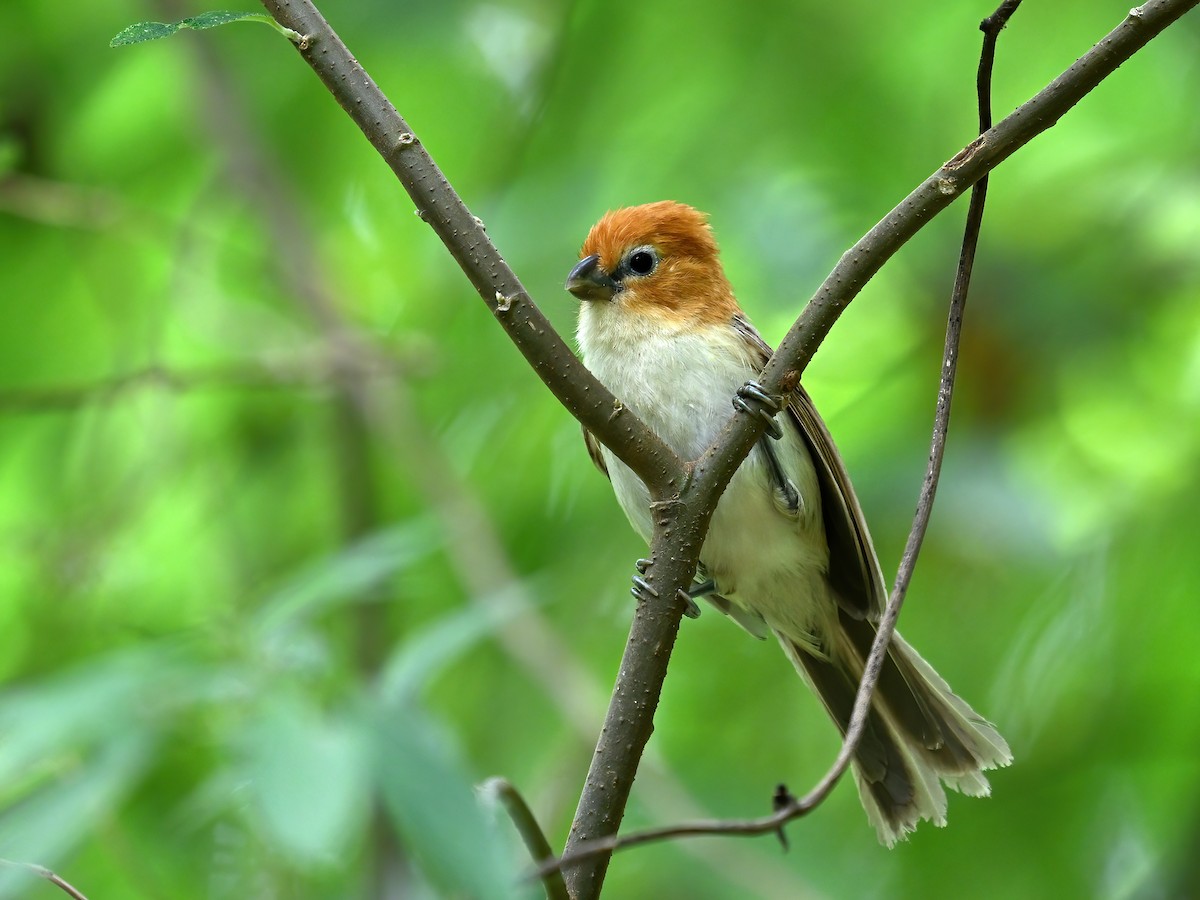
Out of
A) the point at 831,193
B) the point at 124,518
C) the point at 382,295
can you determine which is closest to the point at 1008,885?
the point at 831,193

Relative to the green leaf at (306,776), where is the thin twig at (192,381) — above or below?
above

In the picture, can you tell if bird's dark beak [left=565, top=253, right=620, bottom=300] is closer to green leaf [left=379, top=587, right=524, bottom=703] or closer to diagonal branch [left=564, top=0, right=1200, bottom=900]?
green leaf [left=379, top=587, right=524, bottom=703]

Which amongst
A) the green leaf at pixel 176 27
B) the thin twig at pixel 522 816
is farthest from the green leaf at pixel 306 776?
the green leaf at pixel 176 27

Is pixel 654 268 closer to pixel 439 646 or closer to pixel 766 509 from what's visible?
pixel 766 509

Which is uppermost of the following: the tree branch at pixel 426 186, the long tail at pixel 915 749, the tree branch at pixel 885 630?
the tree branch at pixel 426 186

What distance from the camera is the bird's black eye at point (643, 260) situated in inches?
173

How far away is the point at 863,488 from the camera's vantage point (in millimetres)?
4645

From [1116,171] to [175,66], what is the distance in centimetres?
390

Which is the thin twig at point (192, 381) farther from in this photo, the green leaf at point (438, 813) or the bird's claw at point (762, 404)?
the bird's claw at point (762, 404)

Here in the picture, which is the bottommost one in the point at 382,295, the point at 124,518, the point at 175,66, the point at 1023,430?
the point at 1023,430

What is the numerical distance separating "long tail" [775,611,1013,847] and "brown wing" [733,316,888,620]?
221 mm

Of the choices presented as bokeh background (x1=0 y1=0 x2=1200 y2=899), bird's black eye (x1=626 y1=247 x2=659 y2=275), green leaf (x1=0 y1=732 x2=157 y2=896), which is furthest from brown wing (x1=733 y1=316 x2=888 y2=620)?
green leaf (x1=0 y1=732 x2=157 y2=896)

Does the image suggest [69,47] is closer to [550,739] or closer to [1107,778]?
[550,739]

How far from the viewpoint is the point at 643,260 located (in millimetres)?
4410
